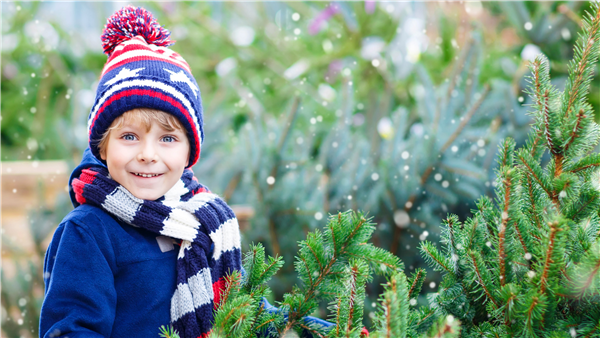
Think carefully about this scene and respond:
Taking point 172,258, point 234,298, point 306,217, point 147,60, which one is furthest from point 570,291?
point 306,217

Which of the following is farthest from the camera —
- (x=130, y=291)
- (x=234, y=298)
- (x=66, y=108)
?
(x=66, y=108)

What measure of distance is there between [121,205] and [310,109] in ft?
6.91

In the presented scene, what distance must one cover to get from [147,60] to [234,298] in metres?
0.61

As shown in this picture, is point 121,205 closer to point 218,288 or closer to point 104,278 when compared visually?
point 104,278

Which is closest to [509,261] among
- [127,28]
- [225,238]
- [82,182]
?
[225,238]

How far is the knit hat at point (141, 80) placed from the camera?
1.09 meters

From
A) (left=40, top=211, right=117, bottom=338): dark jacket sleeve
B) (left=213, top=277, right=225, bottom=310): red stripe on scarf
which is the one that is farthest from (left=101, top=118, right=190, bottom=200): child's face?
(left=213, top=277, right=225, bottom=310): red stripe on scarf

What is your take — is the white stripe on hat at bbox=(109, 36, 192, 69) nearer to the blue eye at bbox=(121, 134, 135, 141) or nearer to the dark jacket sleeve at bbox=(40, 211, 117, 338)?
the blue eye at bbox=(121, 134, 135, 141)

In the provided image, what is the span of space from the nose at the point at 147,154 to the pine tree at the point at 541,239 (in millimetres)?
638

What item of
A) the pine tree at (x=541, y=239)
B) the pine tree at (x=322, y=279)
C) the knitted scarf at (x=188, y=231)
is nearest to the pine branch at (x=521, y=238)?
the pine tree at (x=541, y=239)

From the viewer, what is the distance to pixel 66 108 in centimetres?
412

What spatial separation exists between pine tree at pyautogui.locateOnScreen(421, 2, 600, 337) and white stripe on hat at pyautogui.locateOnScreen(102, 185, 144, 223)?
649mm

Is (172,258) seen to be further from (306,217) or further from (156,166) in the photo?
(306,217)

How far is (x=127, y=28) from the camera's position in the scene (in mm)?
1224
